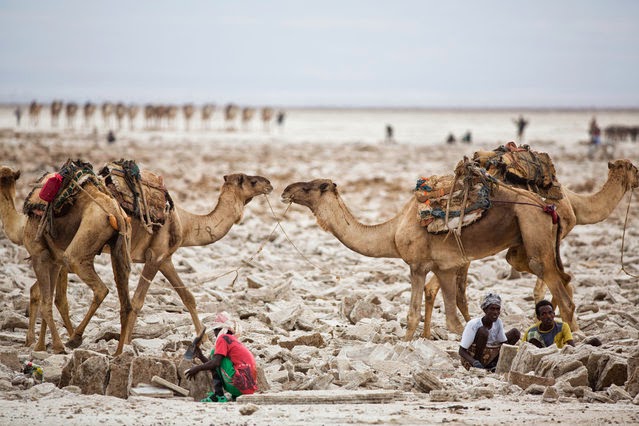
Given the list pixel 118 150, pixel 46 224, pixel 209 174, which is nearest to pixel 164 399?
pixel 46 224

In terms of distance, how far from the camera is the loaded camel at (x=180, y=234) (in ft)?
30.3

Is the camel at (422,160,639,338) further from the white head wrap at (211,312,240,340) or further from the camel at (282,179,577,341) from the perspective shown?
the white head wrap at (211,312,240,340)

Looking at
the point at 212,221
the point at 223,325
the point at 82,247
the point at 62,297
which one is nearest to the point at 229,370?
the point at 223,325

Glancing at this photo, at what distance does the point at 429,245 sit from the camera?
9562 mm

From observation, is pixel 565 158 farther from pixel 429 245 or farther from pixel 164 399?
pixel 164 399

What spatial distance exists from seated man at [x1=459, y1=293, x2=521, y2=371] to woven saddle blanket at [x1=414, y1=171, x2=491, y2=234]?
41.8 inches

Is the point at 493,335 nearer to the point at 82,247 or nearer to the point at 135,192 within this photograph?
the point at 135,192

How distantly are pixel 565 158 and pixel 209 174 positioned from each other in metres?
15.7

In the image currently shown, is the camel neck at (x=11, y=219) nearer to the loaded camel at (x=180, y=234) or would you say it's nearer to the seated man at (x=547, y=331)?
the loaded camel at (x=180, y=234)

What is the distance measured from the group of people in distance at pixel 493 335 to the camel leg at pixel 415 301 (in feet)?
2.71

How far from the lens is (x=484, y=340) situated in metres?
8.52

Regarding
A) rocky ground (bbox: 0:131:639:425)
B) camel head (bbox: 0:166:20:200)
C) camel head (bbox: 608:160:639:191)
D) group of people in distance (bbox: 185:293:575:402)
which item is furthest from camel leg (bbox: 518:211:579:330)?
camel head (bbox: 0:166:20:200)

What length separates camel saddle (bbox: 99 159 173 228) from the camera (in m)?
8.97

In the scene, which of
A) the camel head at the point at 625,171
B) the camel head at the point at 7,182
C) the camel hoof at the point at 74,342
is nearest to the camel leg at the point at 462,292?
the camel head at the point at 625,171
